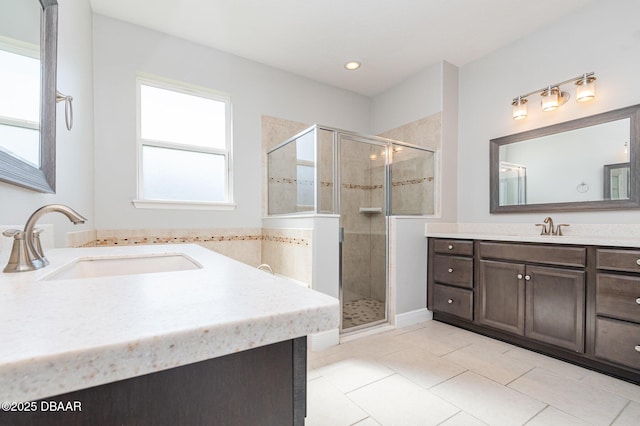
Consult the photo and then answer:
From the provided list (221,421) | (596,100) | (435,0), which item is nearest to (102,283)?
(221,421)

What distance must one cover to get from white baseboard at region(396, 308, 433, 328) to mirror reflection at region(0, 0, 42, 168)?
2.73 metres

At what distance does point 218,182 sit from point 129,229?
882mm

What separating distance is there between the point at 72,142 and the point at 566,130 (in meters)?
3.60

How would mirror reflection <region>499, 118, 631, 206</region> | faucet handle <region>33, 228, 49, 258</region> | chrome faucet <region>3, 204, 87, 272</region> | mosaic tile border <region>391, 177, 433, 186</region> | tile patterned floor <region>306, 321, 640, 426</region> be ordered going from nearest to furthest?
chrome faucet <region>3, 204, 87, 272</region>, faucet handle <region>33, 228, 49, 258</region>, tile patterned floor <region>306, 321, 640, 426</region>, mirror reflection <region>499, 118, 631, 206</region>, mosaic tile border <region>391, 177, 433, 186</region>

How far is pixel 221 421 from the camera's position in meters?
0.41

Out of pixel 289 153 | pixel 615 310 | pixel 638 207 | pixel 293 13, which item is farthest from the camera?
pixel 289 153

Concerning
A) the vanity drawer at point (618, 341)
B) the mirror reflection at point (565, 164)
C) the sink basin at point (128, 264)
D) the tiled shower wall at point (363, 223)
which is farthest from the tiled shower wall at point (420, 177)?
the sink basin at point (128, 264)

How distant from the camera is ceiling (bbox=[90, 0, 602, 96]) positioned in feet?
7.45

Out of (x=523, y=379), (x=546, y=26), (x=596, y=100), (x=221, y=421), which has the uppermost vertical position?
(x=546, y=26)

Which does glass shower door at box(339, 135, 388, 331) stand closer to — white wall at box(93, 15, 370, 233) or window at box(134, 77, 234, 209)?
white wall at box(93, 15, 370, 233)

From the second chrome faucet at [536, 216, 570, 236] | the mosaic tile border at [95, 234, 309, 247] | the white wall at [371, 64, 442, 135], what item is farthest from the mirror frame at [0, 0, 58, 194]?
the second chrome faucet at [536, 216, 570, 236]

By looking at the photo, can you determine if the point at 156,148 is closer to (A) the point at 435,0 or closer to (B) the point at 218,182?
(B) the point at 218,182

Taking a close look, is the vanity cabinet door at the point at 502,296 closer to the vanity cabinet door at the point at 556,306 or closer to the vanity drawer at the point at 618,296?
the vanity cabinet door at the point at 556,306

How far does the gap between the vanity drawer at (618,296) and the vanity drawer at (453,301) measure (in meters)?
0.85
